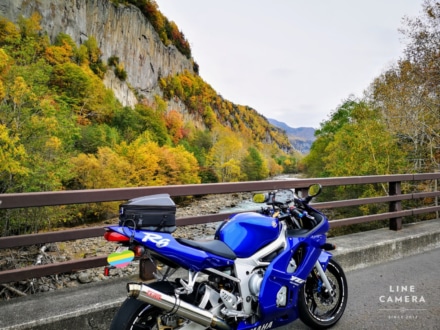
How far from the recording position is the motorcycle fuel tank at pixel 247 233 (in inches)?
91.5

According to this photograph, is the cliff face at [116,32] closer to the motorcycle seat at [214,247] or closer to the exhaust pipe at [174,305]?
the motorcycle seat at [214,247]

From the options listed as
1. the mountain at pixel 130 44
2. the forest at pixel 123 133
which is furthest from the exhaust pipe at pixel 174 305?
the mountain at pixel 130 44

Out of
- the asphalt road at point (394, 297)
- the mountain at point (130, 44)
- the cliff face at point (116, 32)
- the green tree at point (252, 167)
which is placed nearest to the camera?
the asphalt road at point (394, 297)

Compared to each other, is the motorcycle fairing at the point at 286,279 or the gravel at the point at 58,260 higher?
the motorcycle fairing at the point at 286,279

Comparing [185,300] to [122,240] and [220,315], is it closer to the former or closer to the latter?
[220,315]

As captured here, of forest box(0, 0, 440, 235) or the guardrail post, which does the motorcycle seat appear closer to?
the guardrail post

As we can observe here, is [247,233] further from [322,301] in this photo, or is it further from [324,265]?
[322,301]

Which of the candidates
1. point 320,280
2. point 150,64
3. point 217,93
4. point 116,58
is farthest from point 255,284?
point 217,93

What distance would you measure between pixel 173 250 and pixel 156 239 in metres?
0.12

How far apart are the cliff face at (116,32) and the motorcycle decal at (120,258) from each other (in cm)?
7786

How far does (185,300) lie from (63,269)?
4.79ft

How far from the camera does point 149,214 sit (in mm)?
1968

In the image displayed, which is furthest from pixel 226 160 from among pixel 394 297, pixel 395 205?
pixel 394 297

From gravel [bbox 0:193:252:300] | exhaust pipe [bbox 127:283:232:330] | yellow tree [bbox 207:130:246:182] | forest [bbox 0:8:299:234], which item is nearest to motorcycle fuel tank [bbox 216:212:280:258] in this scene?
exhaust pipe [bbox 127:283:232:330]
